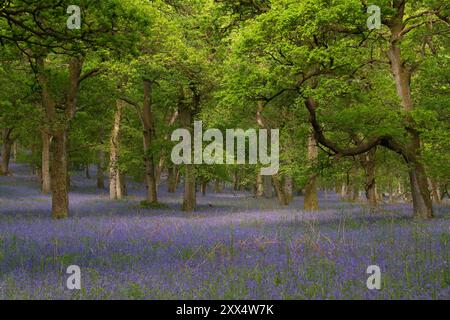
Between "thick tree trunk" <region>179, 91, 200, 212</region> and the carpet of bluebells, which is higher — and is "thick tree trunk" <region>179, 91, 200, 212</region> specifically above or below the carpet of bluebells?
above

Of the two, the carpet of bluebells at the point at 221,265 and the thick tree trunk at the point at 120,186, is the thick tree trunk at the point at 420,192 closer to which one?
the carpet of bluebells at the point at 221,265

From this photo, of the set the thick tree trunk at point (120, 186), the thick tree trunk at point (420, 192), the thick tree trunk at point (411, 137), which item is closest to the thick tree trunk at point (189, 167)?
the thick tree trunk at point (411, 137)

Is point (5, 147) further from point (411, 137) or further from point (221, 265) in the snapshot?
point (221, 265)

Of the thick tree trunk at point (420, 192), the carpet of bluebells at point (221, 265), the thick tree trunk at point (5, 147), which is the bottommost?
the carpet of bluebells at point (221, 265)

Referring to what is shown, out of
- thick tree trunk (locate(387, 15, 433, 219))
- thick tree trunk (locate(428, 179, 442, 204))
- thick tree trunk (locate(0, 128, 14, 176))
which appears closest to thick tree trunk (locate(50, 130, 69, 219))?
thick tree trunk (locate(387, 15, 433, 219))

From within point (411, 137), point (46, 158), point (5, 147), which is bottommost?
point (46, 158)

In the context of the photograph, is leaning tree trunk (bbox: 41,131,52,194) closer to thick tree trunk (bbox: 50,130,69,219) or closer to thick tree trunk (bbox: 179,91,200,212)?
thick tree trunk (bbox: 179,91,200,212)

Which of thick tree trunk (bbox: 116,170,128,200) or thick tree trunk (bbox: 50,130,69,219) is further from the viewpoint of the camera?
thick tree trunk (bbox: 116,170,128,200)

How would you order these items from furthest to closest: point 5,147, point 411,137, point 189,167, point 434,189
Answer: point 5,147, point 434,189, point 189,167, point 411,137

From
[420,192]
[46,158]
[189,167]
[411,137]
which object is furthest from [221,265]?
[46,158]

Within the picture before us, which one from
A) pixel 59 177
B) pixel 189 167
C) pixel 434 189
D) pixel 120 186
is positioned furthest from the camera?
pixel 120 186

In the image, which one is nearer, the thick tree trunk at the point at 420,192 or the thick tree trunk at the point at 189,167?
the thick tree trunk at the point at 420,192

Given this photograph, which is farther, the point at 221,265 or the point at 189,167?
the point at 189,167

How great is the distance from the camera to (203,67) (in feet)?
80.1
